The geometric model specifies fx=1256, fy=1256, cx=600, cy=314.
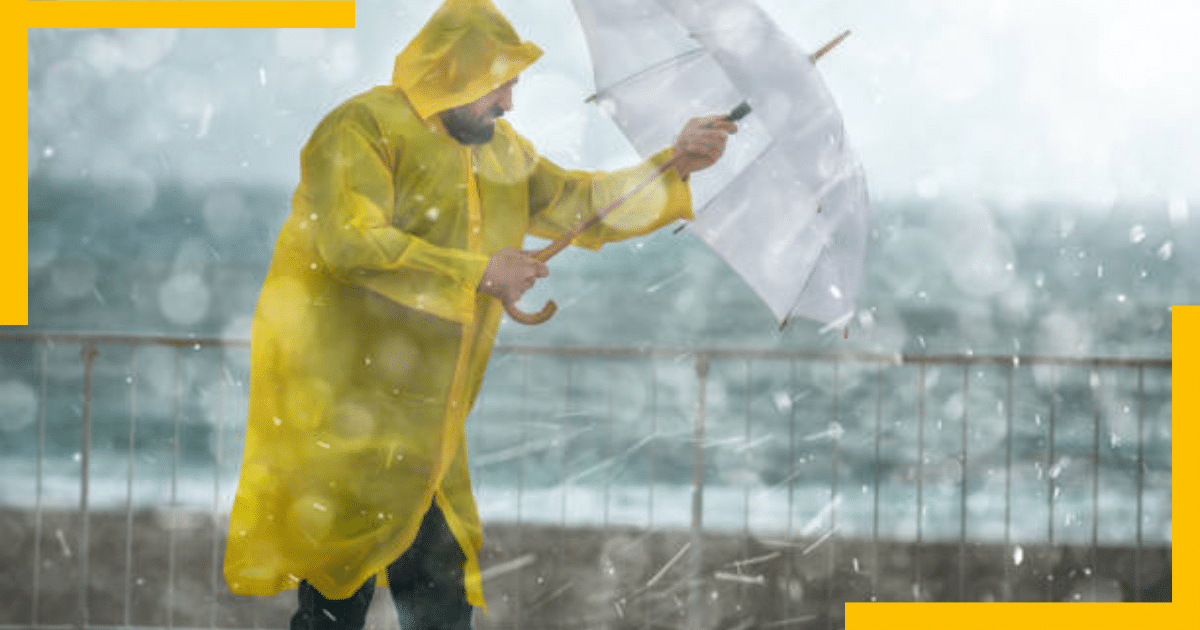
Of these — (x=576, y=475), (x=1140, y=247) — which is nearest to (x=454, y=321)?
(x=576, y=475)

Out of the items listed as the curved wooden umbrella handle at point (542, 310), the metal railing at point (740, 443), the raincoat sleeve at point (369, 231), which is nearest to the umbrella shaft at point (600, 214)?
the curved wooden umbrella handle at point (542, 310)

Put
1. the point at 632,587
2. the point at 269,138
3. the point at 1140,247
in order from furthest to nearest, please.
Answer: the point at 1140,247 < the point at 632,587 < the point at 269,138

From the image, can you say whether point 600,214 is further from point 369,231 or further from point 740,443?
point 740,443

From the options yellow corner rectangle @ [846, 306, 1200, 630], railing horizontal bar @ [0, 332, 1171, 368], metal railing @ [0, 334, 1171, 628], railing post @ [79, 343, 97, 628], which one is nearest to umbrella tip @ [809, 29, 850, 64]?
railing horizontal bar @ [0, 332, 1171, 368]

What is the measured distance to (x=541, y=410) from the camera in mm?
14664

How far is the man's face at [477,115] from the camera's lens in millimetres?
2818

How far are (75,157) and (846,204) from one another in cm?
1329

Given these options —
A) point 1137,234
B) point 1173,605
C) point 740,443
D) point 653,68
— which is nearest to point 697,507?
point 1173,605

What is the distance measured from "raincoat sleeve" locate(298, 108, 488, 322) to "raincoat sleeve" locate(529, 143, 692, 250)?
0.37 meters

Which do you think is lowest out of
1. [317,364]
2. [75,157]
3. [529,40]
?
[317,364]

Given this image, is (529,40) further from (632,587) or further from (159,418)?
(159,418)

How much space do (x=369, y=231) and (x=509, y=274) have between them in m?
0.30

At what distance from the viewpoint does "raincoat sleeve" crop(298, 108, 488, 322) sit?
2621 mm

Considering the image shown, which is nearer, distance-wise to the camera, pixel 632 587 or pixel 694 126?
pixel 694 126
